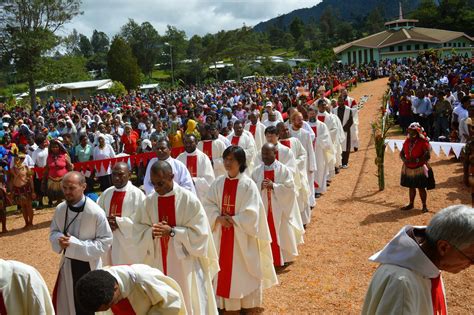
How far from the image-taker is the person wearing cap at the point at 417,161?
366 inches

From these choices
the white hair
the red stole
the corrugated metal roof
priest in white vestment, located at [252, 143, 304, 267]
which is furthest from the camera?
the corrugated metal roof

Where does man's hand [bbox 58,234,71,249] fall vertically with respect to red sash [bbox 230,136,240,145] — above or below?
below

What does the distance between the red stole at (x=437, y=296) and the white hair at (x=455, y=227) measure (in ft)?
0.87

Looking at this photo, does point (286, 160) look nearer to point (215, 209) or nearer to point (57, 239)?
point (215, 209)

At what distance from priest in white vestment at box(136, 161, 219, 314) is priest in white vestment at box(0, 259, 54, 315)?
1.58 m

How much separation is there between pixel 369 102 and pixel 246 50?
136ft

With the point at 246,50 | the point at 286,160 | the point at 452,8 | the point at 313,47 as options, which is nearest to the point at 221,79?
the point at 246,50

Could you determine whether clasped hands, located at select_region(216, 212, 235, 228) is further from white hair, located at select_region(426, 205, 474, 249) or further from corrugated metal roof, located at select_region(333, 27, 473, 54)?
corrugated metal roof, located at select_region(333, 27, 473, 54)

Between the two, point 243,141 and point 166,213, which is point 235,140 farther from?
point 166,213

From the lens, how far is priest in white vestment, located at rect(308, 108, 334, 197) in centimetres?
1127

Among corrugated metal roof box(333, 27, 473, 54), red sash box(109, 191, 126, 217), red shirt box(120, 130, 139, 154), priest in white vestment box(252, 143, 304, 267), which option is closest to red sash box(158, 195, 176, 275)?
red sash box(109, 191, 126, 217)

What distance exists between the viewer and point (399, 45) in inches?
2635

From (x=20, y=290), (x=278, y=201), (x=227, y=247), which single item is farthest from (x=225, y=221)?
(x=20, y=290)

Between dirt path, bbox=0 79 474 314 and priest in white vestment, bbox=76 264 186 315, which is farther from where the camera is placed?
dirt path, bbox=0 79 474 314
